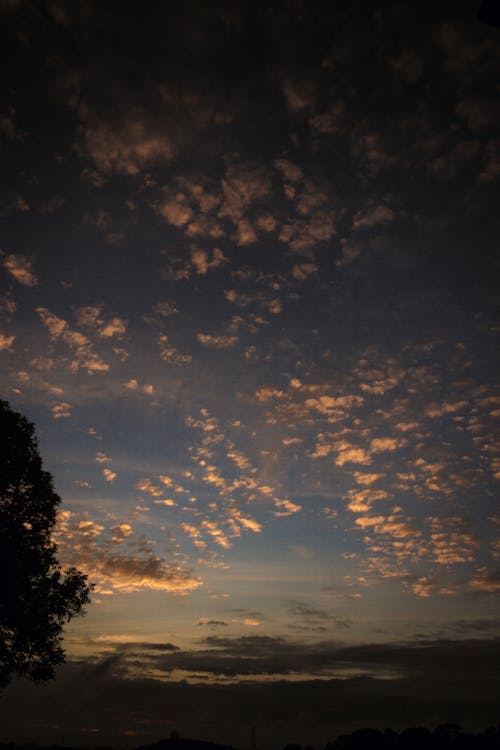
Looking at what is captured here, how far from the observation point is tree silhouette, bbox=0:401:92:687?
59.8 feet

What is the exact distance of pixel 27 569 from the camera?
738 inches

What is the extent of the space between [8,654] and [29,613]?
169cm

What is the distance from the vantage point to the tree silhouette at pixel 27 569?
18219mm

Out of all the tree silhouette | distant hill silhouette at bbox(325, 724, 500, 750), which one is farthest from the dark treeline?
the tree silhouette

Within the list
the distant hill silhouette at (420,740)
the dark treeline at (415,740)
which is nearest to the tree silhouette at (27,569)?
the dark treeline at (415,740)

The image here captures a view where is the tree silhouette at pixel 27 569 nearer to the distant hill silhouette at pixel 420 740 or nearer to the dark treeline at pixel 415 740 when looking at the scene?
the dark treeline at pixel 415 740

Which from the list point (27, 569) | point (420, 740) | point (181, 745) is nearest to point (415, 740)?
point (420, 740)

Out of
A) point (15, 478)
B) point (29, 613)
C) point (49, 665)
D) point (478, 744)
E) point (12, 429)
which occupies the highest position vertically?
point (12, 429)

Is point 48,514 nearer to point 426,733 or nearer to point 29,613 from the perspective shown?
point 29,613

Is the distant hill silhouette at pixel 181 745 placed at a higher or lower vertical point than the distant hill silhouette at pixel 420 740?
lower

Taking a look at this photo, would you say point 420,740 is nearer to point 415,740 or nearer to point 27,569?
point 415,740

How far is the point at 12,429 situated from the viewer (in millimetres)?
20391

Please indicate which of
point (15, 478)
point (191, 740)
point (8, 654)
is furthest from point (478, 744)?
point (15, 478)

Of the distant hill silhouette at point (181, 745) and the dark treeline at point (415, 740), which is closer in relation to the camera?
the dark treeline at point (415, 740)
